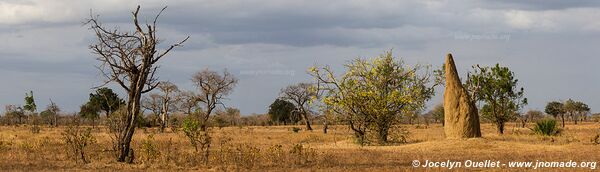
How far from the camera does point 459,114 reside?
29766 mm

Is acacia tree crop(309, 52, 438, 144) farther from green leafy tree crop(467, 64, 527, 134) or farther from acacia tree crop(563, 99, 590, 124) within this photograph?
acacia tree crop(563, 99, 590, 124)

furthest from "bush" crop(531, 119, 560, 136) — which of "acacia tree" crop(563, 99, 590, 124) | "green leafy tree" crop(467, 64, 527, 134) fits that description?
"acacia tree" crop(563, 99, 590, 124)

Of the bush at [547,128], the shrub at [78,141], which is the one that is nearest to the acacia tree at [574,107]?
the bush at [547,128]

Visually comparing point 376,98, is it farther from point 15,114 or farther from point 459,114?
point 15,114

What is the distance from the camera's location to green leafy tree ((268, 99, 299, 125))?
339 feet

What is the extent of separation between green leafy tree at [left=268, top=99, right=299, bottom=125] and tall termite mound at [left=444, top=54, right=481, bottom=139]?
72801 millimetres

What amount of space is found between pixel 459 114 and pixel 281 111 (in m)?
74.5

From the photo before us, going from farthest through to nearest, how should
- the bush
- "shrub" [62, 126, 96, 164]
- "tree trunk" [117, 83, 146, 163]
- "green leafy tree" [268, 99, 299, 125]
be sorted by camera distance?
"green leafy tree" [268, 99, 299, 125] → the bush → "shrub" [62, 126, 96, 164] → "tree trunk" [117, 83, 146, 163]

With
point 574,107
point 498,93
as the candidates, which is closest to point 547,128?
point 498,93

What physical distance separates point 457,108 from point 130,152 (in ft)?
51.8

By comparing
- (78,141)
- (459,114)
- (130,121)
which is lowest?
(78,141)

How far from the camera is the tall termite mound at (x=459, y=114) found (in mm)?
29594

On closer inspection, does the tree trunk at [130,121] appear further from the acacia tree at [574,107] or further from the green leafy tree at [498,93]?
the acacia tree at [574,107]

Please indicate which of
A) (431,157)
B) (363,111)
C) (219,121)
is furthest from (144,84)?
(219,121)
